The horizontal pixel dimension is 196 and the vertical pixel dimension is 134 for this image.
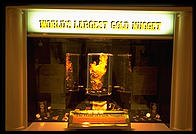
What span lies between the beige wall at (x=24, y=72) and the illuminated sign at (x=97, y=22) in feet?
0.46

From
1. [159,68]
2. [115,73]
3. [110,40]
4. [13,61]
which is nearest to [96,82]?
[115,73]

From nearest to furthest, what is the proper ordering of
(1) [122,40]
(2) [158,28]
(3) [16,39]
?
1. (3) [16,39]
2. (2) [158,28]
3. (1) [122,40]

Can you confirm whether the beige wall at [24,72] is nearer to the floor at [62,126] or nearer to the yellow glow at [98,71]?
the floor at [62,126]

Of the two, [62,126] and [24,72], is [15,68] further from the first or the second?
[62,126]

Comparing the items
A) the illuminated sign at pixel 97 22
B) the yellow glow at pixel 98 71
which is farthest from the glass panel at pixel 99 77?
the illuminated sign at pixel 97 22

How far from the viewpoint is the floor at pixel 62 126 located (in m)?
2.43

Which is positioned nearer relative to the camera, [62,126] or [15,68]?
[15,68]

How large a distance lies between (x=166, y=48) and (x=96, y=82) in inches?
36.7

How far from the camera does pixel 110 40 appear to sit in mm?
2619

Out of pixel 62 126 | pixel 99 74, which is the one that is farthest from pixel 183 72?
pixel 62 126

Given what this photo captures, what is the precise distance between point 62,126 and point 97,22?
1242mm

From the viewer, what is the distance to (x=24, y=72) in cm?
239

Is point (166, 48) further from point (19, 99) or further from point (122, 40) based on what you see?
point (19, 99)

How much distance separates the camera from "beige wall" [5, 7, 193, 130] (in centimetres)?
230
